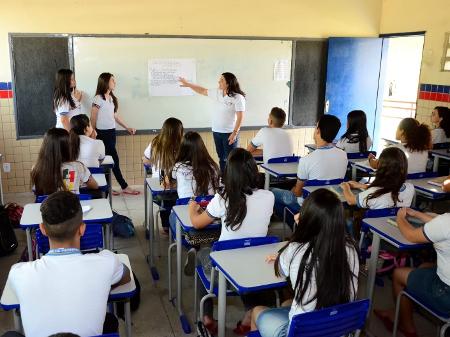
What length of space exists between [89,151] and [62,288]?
2.56 m

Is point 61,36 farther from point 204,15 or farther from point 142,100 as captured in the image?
point 204,15

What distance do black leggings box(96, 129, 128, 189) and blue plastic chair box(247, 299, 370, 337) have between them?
424 cm

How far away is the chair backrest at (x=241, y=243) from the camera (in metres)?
2.40

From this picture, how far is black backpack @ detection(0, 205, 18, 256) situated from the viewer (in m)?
3.91

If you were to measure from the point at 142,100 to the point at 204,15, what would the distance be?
1.38 meters

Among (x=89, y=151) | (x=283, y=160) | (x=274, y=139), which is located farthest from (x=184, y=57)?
(x=89, y=151)

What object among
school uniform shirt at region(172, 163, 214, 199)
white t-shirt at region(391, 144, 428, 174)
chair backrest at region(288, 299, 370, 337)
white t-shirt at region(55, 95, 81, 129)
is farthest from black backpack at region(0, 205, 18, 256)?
white t-shirt at region(391, 144, 428, 174)

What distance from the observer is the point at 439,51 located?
19.2 ft

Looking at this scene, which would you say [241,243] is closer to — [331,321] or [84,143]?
[331,321]

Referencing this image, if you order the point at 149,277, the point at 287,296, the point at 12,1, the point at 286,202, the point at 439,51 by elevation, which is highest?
the point at 12,1

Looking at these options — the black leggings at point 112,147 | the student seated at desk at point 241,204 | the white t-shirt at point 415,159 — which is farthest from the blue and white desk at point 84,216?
the white t-shirt at point 415,159

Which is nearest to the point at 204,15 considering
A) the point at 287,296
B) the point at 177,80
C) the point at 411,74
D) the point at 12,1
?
the point at 177,80

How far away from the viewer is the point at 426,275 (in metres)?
2.58

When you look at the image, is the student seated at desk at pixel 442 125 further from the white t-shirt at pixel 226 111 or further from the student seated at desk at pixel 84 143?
the student seated at desk at pixel 84 143
